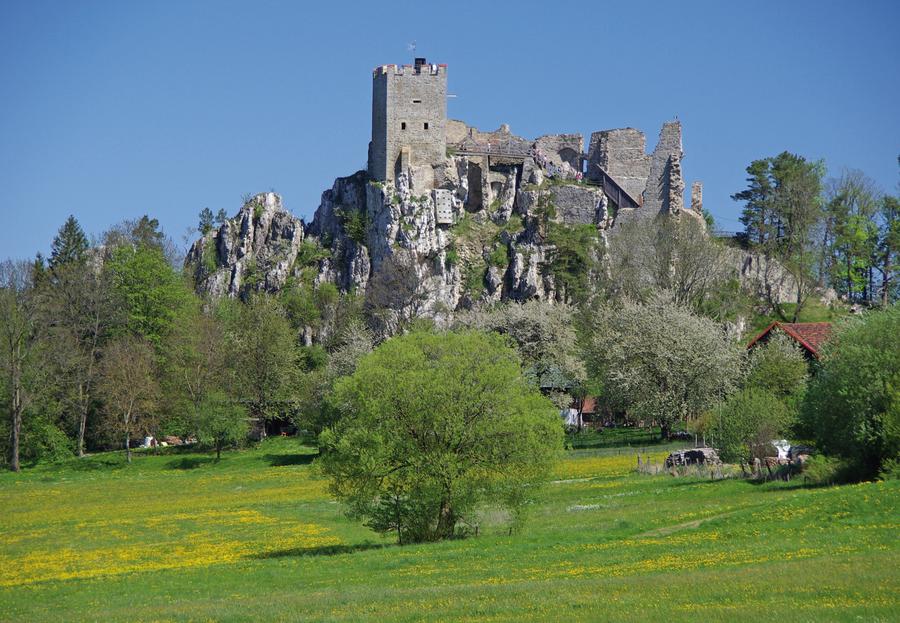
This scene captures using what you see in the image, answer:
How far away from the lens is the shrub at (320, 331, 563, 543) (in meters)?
34.4

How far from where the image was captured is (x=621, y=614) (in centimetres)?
1948

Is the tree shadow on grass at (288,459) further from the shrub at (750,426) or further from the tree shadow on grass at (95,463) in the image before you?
the shrub at (750,426)

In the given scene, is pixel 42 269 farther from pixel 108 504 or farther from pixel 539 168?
pixel 108 504

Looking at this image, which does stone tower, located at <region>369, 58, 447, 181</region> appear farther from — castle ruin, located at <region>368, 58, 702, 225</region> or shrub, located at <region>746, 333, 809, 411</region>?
shrub, located at <region>746, 333, 809, 411</region>

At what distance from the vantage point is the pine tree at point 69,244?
111m

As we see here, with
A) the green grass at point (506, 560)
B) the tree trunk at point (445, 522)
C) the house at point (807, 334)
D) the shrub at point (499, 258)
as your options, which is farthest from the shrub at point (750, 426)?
the shrub at point (499, 258)

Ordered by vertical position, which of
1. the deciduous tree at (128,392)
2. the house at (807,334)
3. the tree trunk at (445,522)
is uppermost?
the house at (807,334)

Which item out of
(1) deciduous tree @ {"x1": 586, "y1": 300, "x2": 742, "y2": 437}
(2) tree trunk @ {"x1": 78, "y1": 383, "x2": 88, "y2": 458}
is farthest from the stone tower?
(1) deciduous tree @ {"x1": 586, "y1": 300, "x2": 742, "y2": 437}

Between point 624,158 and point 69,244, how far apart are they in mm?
52426

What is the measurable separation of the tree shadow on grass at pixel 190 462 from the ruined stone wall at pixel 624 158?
47.5 metres

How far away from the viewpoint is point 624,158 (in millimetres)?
104688

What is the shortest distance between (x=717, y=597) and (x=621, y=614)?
1.78 meters

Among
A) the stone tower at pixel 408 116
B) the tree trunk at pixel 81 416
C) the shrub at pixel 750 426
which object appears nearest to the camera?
the shrub at pixel 750 426

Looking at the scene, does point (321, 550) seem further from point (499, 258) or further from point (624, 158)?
point (624, 158)
